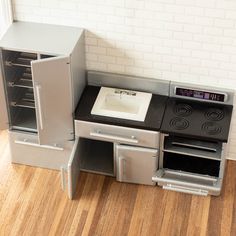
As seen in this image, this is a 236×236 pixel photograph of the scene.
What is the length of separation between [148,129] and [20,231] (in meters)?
1.02

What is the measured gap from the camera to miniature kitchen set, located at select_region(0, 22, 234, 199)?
3.66 metres

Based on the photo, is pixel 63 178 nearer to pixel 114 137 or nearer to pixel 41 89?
pixel 114 137

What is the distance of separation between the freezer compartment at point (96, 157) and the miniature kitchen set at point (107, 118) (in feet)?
0.03

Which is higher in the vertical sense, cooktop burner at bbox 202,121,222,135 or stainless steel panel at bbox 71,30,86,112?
stainless steel panel at bbox 71,30,86,112

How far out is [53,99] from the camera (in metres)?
3.64

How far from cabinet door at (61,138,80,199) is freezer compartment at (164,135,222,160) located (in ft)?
1.92

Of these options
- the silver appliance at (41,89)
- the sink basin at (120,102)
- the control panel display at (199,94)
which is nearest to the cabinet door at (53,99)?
the silver appliance at (41,89)

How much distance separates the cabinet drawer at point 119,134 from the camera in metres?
3.71

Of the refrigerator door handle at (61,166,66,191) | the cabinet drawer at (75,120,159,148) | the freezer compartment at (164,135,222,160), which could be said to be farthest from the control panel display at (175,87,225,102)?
the refrigerator door handle at (61,166,66,191)

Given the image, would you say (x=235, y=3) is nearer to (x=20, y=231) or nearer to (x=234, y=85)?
(x=234, y=85)

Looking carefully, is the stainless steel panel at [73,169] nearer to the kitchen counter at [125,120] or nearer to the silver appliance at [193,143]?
the kitchen counter at [125,120]

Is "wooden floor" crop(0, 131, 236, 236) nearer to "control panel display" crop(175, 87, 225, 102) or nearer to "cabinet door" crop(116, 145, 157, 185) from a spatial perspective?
"cabinet door" crop(116, 145, 157, 185)

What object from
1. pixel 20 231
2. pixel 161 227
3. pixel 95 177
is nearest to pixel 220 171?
pixel 161 227

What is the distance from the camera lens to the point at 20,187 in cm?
398
